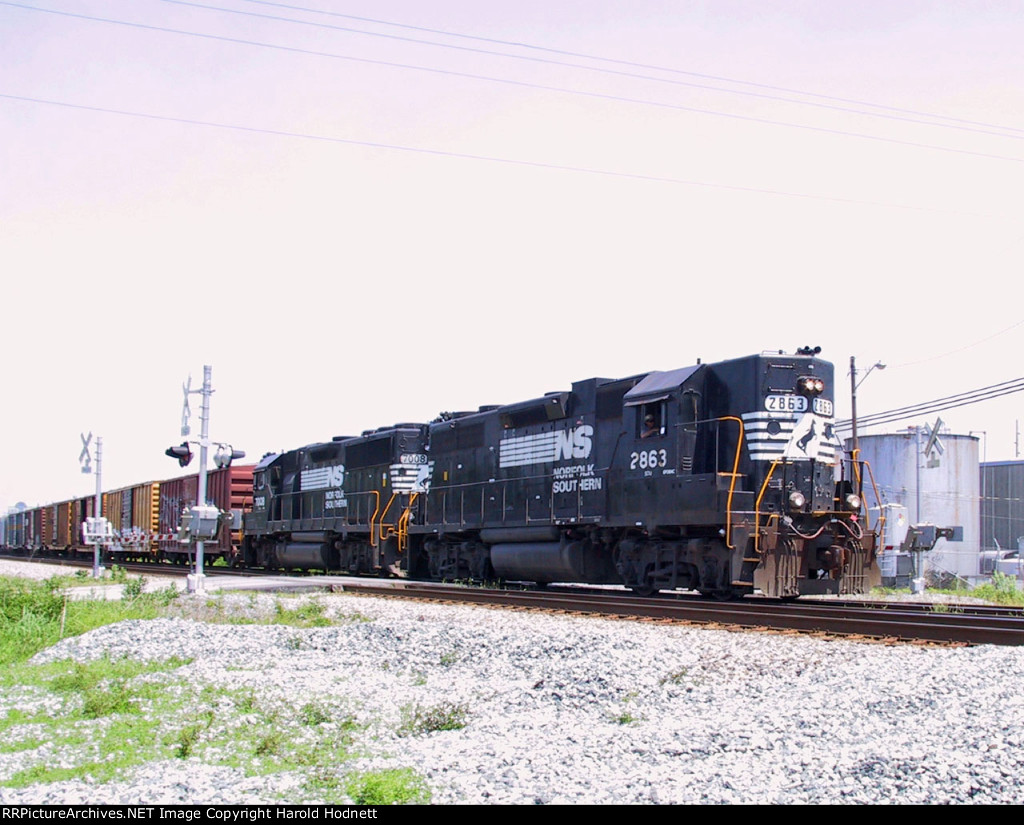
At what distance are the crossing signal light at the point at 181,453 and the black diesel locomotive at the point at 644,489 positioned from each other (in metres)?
5.67

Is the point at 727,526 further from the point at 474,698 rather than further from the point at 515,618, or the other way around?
the point at 474,698

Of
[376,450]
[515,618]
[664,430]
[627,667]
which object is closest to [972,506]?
[376,450]

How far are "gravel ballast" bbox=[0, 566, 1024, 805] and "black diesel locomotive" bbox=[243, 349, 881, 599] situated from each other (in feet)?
10.9

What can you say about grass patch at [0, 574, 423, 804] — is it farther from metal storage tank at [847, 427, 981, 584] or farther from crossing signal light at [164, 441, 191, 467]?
metal storage tank at [847, 427, 981, 584]

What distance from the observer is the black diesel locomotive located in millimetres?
14797

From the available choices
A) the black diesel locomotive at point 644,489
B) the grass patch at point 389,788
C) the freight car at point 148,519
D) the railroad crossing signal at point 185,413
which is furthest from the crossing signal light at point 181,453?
the grass patch at point 389,788

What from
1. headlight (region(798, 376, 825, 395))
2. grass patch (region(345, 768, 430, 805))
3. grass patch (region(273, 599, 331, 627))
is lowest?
grass patch (region(273, 599, 331, 627))

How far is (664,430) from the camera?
16.3 meters

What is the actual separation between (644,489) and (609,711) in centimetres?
884

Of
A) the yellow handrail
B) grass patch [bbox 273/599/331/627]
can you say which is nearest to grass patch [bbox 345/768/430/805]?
grass patch [bbox 273/599/331/627]

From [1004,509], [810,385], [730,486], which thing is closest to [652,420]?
[730,486]

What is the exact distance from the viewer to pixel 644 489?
53.9 ft

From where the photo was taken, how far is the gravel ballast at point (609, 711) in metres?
5.34
